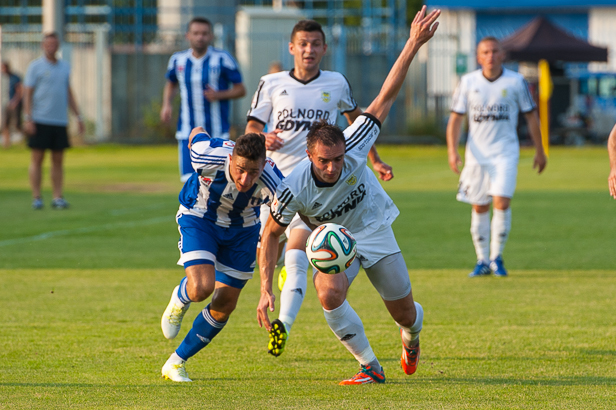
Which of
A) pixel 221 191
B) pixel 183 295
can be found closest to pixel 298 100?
pixel 221 191

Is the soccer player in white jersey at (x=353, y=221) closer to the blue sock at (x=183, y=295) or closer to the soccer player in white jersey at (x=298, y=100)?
the blue sock at (x=183, y=295)

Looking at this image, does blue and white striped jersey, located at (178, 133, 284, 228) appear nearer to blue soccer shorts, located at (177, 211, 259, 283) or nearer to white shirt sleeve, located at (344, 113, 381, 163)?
blue soccer shorts, located at (177, 211, 259, 283)

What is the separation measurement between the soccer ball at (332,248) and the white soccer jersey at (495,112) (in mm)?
4673

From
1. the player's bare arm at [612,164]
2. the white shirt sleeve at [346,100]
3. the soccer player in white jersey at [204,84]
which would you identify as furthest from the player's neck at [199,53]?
the player's bare arm at [612,164]

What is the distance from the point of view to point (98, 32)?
94.4 feet

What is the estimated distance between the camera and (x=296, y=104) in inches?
272

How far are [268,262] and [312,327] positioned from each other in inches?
73.6

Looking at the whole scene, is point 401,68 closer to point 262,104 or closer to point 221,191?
point 221,191

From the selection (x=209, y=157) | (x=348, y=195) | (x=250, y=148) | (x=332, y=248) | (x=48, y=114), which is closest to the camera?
(x=332, y=248)

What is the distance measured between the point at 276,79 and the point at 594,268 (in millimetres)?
4174

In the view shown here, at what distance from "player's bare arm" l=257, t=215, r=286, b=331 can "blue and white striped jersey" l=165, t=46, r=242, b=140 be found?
4946 mm

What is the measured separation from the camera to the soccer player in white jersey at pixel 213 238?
533 centimetres

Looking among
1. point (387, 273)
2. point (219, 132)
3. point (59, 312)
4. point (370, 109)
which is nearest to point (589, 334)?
point (387, 273)

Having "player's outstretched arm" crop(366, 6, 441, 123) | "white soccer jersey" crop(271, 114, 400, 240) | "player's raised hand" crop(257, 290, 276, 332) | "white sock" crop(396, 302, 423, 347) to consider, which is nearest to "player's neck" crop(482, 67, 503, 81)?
"player's outstretched arm" crop(366, 6, 441, 123)
